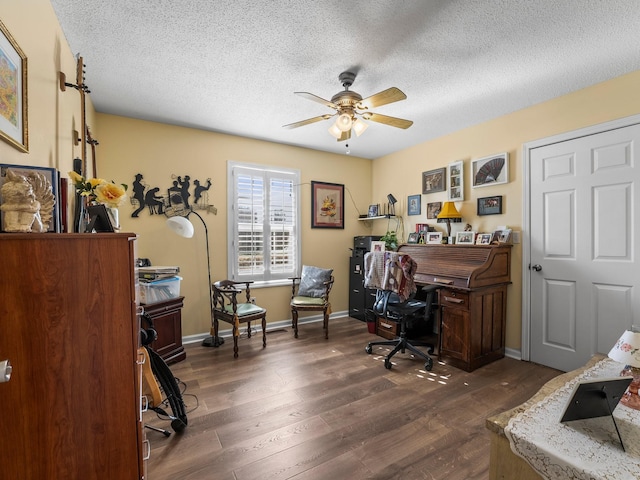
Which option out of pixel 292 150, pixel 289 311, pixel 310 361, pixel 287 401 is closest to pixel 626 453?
pixel 287 401

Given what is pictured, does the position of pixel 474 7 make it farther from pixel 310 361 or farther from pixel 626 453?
pixel 310 361

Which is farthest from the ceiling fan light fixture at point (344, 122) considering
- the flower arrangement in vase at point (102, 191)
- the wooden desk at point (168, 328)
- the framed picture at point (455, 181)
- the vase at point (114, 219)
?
the wooden desk at point (168, 328)

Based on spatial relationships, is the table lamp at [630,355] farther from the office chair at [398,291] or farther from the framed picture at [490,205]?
the framed picture at [490,205]

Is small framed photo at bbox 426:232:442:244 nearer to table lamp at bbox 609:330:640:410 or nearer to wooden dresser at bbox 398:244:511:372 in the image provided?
wooden dresser at bbox 398:244:511:372

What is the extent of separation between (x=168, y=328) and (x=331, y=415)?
A: 1.91 m

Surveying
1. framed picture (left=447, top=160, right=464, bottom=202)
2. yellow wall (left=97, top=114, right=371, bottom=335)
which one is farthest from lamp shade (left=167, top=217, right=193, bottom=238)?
framed picture (left=447, top=160, right=464, bottom=202)

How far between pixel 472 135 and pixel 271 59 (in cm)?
263

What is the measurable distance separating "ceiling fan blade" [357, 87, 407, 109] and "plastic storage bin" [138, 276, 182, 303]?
2.50 m

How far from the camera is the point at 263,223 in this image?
404 cm

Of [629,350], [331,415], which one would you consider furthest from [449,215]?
[331,415]

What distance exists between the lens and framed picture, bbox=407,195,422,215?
13.7ft

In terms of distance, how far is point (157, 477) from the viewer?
1532 mm

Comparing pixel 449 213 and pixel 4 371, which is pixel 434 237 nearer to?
pixel 449 213

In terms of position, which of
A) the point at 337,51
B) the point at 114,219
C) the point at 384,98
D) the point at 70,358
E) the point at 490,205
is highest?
the point at 337,51
